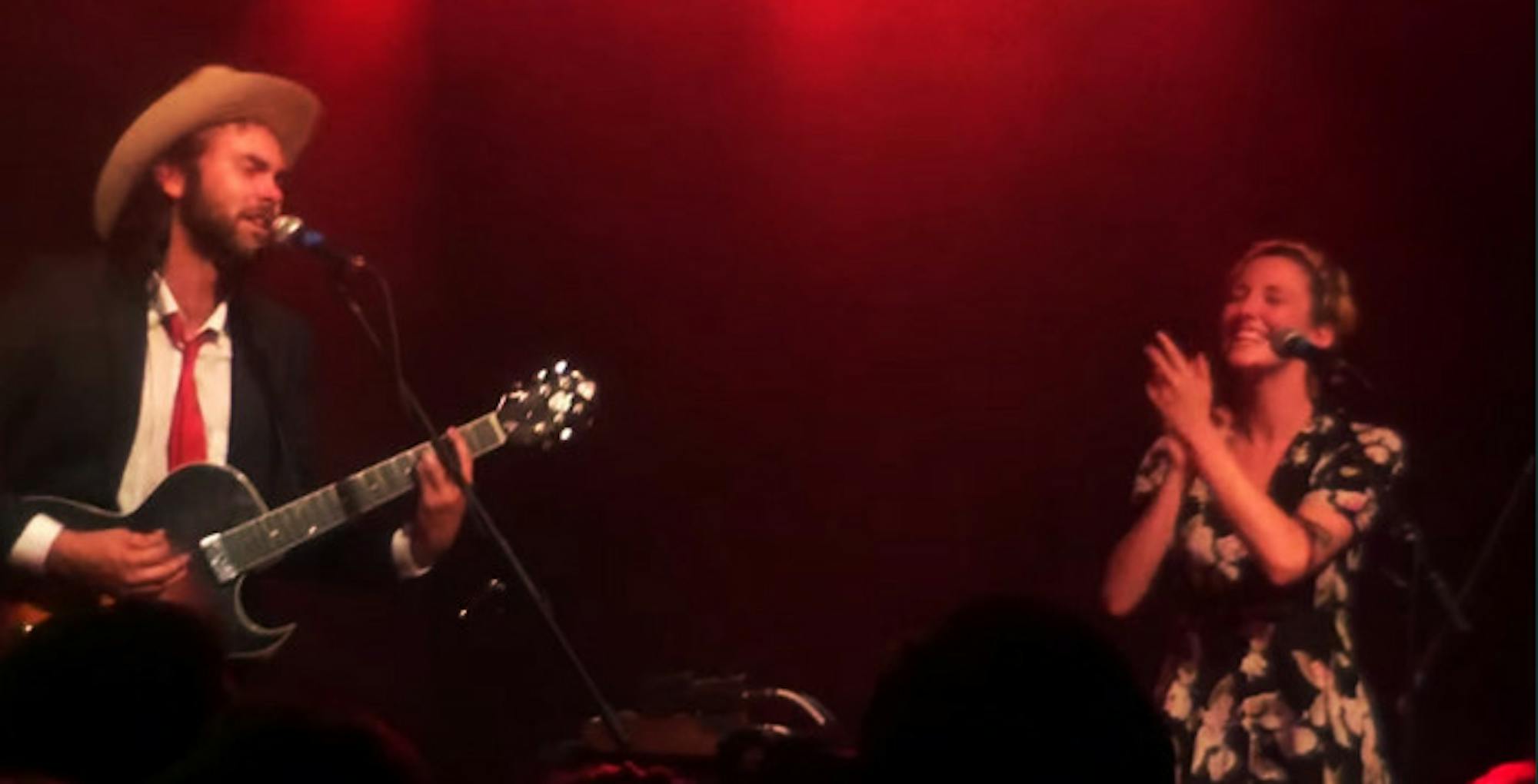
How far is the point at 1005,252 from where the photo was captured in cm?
456

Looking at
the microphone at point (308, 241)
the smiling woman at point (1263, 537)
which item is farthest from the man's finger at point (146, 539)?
the smiling woman at point (1263, 537)

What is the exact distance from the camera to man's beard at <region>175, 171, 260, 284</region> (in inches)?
170

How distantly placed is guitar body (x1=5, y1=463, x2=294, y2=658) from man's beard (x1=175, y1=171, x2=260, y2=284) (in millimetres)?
393

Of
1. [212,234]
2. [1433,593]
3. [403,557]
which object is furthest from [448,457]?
[1433,593]

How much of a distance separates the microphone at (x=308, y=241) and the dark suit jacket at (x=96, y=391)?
136 millimetres

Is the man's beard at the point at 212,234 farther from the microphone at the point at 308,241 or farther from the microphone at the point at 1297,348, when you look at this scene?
the microphone at the point at 1297,348

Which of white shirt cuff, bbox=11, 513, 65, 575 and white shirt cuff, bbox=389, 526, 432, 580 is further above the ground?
white shirt cuff, bbox=11, 513, 65, 575

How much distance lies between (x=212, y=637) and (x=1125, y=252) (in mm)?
2675

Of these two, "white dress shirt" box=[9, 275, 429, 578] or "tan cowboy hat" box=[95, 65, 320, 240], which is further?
"tan cowboy hat" box=[95, 65, 320, 240]

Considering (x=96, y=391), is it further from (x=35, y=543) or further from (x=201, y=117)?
(x=201, y=117)

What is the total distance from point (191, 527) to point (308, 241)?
24.9 inches

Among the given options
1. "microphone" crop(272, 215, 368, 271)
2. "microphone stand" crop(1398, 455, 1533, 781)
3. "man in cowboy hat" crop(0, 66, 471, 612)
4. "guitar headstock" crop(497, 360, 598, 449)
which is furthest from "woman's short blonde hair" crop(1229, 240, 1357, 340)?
"microphone" crop(272, 215, 368, 271)

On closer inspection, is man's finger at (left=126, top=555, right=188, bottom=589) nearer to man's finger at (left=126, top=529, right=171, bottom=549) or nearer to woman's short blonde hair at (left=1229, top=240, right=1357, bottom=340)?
man's finger at (left=126, top=529, right=171, bottom=549)

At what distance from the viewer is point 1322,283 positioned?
14.7 feet
